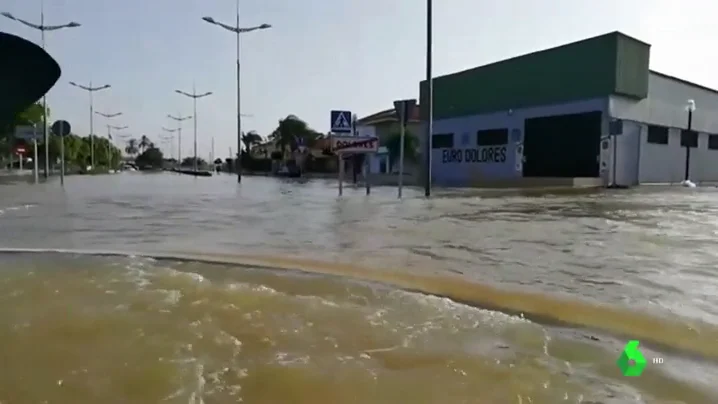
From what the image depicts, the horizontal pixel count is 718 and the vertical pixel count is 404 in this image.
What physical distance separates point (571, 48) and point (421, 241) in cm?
2668

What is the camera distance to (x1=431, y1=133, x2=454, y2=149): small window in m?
39.8

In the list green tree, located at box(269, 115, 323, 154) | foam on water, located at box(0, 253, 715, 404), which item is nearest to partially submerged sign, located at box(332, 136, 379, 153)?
foam on water, located at box(0, 253, 715, 404)

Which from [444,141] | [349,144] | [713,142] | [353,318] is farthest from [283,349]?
[713,142]

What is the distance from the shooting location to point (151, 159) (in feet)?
412

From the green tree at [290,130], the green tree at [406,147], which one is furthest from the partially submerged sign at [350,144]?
the green tree at [290,130]

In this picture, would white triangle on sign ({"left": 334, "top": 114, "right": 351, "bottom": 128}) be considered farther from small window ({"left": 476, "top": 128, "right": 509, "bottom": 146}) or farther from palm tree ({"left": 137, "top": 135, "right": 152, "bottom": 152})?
palm tree ({"left": 137, "top": 135, "right": 152, "bottom": 152})

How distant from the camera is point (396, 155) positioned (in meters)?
44.6

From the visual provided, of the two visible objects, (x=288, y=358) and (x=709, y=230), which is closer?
(x=288, y=358)

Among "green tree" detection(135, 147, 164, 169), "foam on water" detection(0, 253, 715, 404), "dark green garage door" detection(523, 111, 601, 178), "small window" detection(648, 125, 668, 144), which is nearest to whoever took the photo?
"foam on water" detection(0, 253, 715, 404)

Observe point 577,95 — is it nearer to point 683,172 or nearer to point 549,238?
point 683,172

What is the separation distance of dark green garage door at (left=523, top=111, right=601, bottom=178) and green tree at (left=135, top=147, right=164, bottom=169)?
101m

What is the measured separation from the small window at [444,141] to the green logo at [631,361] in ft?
121

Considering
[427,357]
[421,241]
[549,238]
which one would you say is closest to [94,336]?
[427,357]

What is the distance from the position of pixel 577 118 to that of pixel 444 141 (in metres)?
11.5
